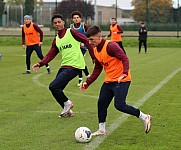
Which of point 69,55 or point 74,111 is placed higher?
point 69,55

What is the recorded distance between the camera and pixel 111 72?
7.73 m

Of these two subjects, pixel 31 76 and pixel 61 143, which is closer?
pixel 61 143

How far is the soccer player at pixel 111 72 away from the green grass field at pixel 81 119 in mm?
398

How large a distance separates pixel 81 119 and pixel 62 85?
0.70 meters

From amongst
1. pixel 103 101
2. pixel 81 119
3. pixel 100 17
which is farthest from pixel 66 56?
pixel 100 17

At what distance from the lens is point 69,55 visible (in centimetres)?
959

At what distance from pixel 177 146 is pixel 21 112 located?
12.5 feet

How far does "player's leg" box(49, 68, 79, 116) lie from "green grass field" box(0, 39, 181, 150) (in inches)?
10.9

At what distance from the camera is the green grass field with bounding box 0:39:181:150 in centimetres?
735

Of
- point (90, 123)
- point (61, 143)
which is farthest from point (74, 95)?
point (61, 143)

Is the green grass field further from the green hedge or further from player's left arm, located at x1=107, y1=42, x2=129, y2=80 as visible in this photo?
the green hedge

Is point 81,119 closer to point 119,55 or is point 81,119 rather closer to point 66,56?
point 66,56

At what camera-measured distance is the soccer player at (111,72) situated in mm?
7457

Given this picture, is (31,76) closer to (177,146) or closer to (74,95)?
(74,95)
